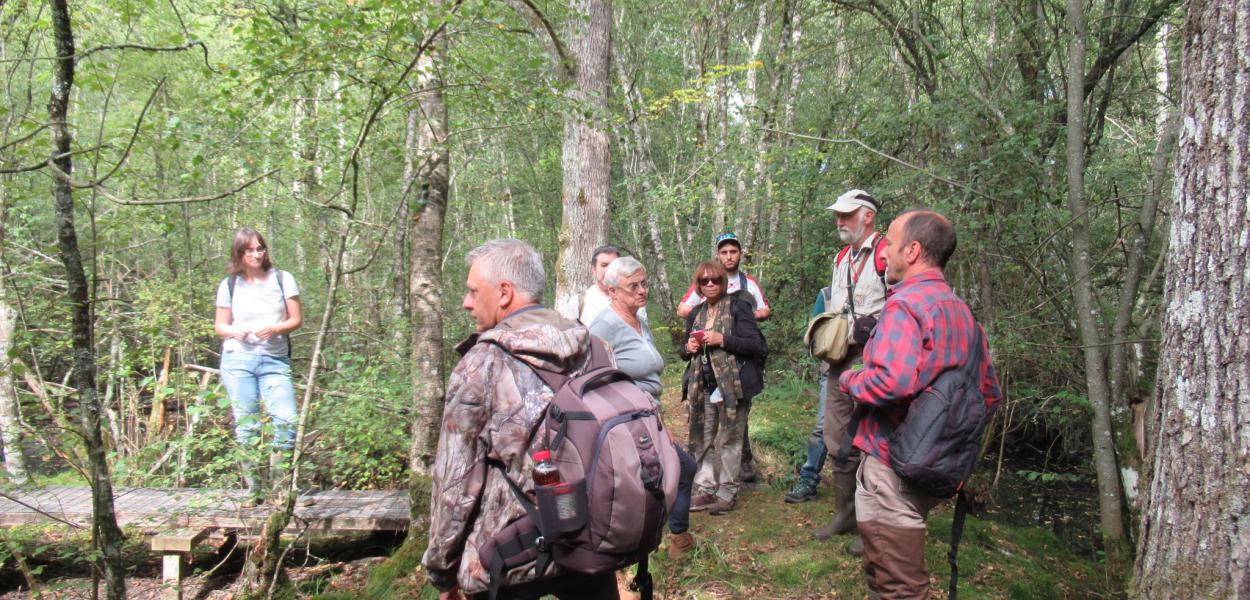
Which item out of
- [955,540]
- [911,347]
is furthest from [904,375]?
[955,540]

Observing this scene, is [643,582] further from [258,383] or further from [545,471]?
[258,383]

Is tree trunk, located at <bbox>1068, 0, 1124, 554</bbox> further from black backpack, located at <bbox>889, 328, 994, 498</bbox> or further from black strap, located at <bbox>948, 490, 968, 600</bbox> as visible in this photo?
black backpack, located at <bbox>889, 328, 994, 498</bbox>

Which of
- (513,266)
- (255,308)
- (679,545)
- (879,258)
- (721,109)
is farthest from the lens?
(721,109)

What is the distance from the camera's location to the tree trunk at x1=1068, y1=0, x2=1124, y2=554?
12.4 feet

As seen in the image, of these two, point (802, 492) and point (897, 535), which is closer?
point (897, 535)

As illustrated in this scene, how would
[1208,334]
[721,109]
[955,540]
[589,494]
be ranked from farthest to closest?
[721,109] → [955,540] → [1208,334] → [589,494]

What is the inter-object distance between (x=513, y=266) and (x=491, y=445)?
2.00 feet

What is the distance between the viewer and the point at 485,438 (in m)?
1.89

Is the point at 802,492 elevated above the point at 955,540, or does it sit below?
below

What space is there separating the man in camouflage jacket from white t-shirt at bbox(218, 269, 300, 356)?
120 inches

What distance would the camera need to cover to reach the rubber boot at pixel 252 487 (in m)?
3.66

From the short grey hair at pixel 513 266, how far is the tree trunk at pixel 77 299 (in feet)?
5.82

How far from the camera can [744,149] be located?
8086 mm

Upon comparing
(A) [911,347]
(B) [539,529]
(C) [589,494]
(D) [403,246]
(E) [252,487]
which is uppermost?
(D) [403,246]
